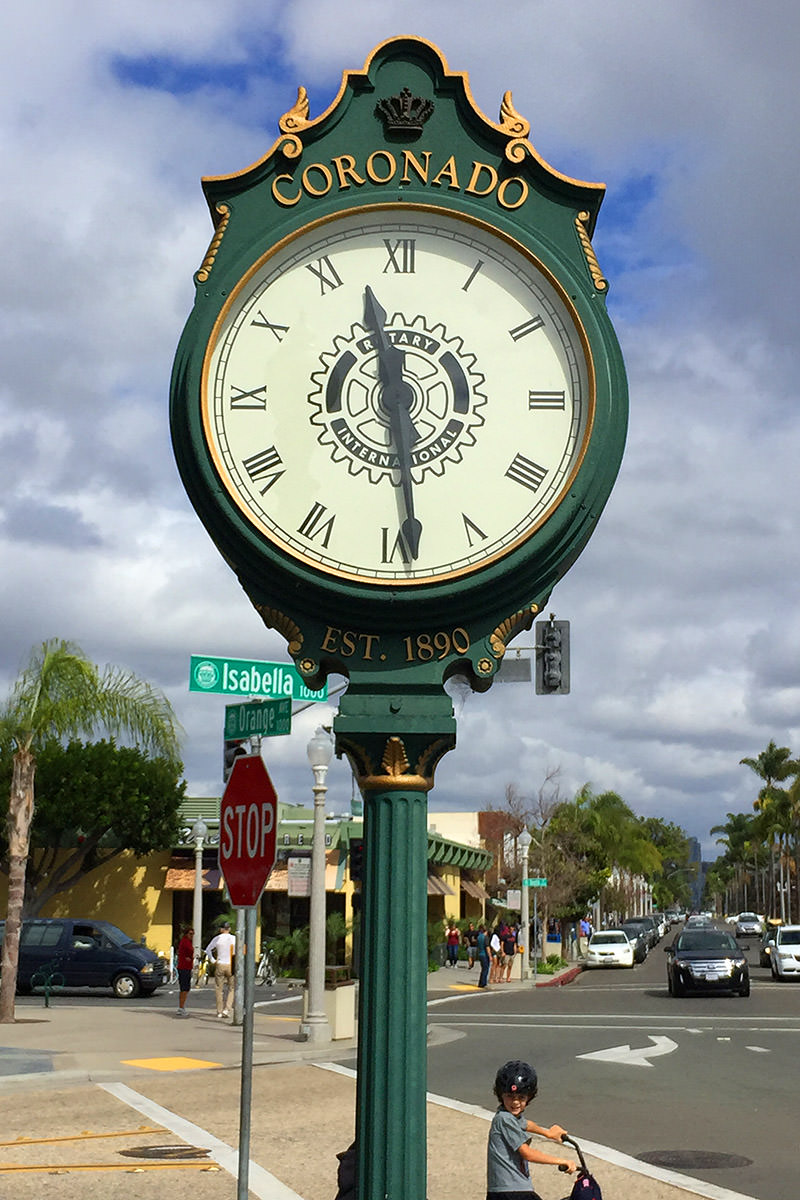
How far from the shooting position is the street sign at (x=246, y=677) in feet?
46.1

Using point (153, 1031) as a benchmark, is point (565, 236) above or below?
above

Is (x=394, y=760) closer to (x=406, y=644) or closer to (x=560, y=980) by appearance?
(x=406, y=644)

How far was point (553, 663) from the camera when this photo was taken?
71.6 ft

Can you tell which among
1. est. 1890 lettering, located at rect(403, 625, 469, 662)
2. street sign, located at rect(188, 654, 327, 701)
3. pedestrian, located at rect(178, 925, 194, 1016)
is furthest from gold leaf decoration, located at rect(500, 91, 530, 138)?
pedestrian, located at rect(178, 925, 194, 1016)

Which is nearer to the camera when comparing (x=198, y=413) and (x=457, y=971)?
(x=198, y=413)

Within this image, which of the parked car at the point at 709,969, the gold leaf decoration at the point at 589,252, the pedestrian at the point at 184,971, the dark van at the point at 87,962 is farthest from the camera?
the dark van at the point at 87,962

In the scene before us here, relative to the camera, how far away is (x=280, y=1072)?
15461 mm

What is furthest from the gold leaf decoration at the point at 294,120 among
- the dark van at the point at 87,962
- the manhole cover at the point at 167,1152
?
the dark van at the point at 87,962

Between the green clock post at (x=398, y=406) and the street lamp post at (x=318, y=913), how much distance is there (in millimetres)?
15763

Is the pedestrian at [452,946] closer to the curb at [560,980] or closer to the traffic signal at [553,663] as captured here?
the curb at [560,980]

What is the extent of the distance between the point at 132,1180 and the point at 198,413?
7.32 m

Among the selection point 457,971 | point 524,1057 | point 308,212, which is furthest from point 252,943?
point 457,971

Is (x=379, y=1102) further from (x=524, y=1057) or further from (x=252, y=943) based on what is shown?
(x=524, y=1057)


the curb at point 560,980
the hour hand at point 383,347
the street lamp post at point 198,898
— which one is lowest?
the curb at point 560,980
